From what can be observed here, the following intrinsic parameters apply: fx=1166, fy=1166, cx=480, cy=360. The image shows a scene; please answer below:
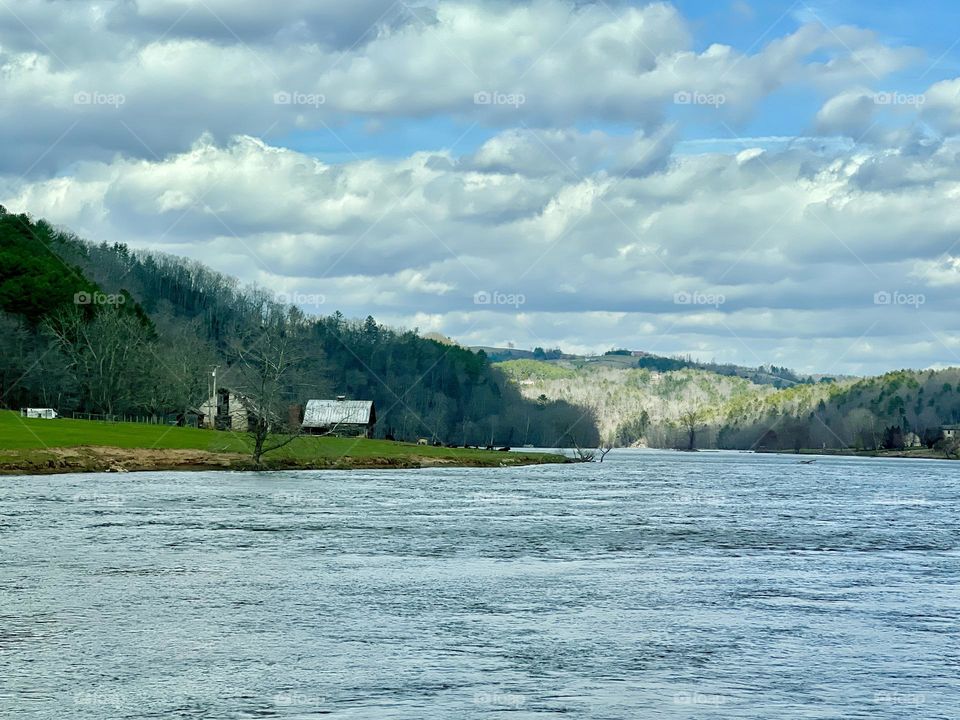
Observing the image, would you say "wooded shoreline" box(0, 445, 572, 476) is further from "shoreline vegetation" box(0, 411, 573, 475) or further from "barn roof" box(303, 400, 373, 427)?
"barn roof" box(303, 400, 373, 427)

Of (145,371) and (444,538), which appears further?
(145,371)

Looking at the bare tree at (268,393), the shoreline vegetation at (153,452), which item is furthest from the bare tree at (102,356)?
the bare tree at (268,393)

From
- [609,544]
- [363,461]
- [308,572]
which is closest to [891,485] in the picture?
[363,461]

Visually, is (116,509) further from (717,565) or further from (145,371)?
(145,371)

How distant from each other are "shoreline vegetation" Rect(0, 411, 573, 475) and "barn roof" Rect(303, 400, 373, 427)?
37928 millimetres

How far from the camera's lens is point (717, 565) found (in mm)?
34656

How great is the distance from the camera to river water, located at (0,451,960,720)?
17.2 m

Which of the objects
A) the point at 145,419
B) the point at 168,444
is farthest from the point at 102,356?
the point at 168,444

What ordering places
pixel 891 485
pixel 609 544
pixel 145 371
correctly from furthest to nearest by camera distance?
pixel 145 371 < pixel 891 485 < pixel 609 544

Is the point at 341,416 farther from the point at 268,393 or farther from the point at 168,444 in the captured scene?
the point at 268,393

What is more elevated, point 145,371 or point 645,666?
point 145,371

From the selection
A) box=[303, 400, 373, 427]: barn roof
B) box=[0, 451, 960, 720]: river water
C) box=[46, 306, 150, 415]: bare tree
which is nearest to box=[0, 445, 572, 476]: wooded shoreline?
box=[0, 451, 960, 720]: river water

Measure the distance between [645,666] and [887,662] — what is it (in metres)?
4.28

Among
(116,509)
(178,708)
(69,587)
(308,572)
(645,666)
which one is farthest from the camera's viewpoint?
(116,509)
